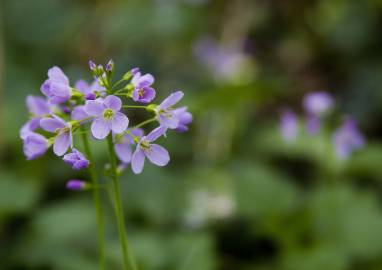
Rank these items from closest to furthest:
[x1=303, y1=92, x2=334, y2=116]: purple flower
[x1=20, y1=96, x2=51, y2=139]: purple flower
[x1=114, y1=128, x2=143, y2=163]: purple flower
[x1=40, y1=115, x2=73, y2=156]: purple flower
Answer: [x1=40, y1=115, x2=73, y2=156]: purple flower, [x1=114, y1=128, x2=143, y2=163]: purple flower, [x1=20, y1=96, x2=51, y2=139]: purple flower, [x1=303, y1=92, x2=334, y2=116]: purple flower

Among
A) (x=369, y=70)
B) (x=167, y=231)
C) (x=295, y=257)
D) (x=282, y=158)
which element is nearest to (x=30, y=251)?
(x=167, y=231)

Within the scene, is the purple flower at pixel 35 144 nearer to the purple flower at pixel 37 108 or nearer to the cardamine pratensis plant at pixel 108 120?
the cardamine pratensis plant at pixel 108 120

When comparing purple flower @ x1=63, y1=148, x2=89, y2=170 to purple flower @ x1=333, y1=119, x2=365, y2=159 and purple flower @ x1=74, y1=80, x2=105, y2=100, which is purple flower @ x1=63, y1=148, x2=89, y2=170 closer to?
purple flower @ x1=74, y1=80, x2=105, y2=100

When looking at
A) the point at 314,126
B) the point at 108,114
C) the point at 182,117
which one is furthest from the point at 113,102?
the point at 314,126

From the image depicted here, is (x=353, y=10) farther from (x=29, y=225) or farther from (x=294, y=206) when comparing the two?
(x=29, y=225)

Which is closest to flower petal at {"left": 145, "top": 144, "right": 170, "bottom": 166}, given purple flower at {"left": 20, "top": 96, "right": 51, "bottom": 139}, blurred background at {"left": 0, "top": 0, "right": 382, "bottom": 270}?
purple flower at {"left": 20, "top": 96, "right": 51, "bottom": 139}
